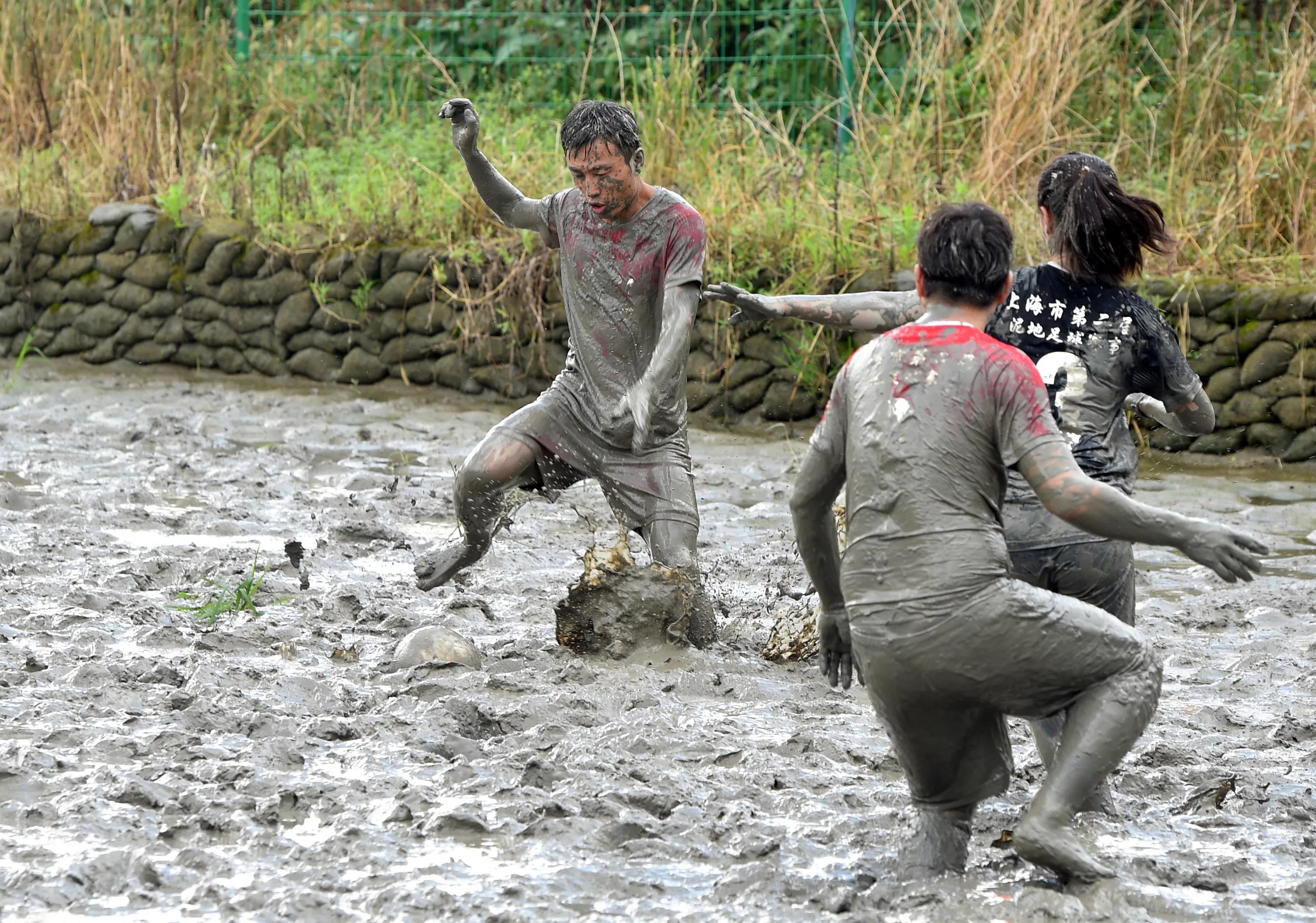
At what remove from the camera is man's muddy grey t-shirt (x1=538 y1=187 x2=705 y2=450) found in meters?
4.87

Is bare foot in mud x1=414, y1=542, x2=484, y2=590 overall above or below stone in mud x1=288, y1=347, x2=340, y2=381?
above

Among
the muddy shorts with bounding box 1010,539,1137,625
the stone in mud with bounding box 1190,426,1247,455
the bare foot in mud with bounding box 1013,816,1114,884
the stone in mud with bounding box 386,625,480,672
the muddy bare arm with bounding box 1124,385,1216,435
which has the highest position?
the muddy bare arm with bounding box 1124,385,1216,435

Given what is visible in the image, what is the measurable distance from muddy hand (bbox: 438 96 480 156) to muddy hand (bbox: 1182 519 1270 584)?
2762 millimetres

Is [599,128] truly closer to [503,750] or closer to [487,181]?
[487,181]

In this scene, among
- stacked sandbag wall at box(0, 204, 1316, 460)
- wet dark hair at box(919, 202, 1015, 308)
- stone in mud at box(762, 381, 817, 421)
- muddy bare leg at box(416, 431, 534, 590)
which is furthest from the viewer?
stone in mud at box(762, 381, 817, 421)

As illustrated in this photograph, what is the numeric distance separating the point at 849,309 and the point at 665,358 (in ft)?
2.78

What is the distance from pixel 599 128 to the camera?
15.4ft

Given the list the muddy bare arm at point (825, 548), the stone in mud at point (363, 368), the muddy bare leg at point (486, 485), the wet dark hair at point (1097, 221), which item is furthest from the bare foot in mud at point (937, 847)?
the stone in mud at point (363, 368)

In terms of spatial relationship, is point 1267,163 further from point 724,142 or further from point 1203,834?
point 1203,834

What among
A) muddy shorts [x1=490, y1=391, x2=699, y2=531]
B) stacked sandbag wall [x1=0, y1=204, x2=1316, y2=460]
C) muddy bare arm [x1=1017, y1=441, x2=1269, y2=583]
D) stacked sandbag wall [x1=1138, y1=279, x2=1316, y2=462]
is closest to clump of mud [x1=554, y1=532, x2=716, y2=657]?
muddy shorts [x1=490, y1=391, x2=699, y2=531]

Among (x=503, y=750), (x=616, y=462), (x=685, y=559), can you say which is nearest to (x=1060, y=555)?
(x=503, y=750)

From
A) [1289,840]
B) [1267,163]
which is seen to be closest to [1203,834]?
[1289,840]

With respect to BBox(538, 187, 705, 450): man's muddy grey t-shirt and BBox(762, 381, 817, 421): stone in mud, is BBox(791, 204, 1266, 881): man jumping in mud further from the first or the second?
BBox(762, 381, 817, 421): stone in mud

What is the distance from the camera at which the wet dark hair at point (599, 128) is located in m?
4.71
